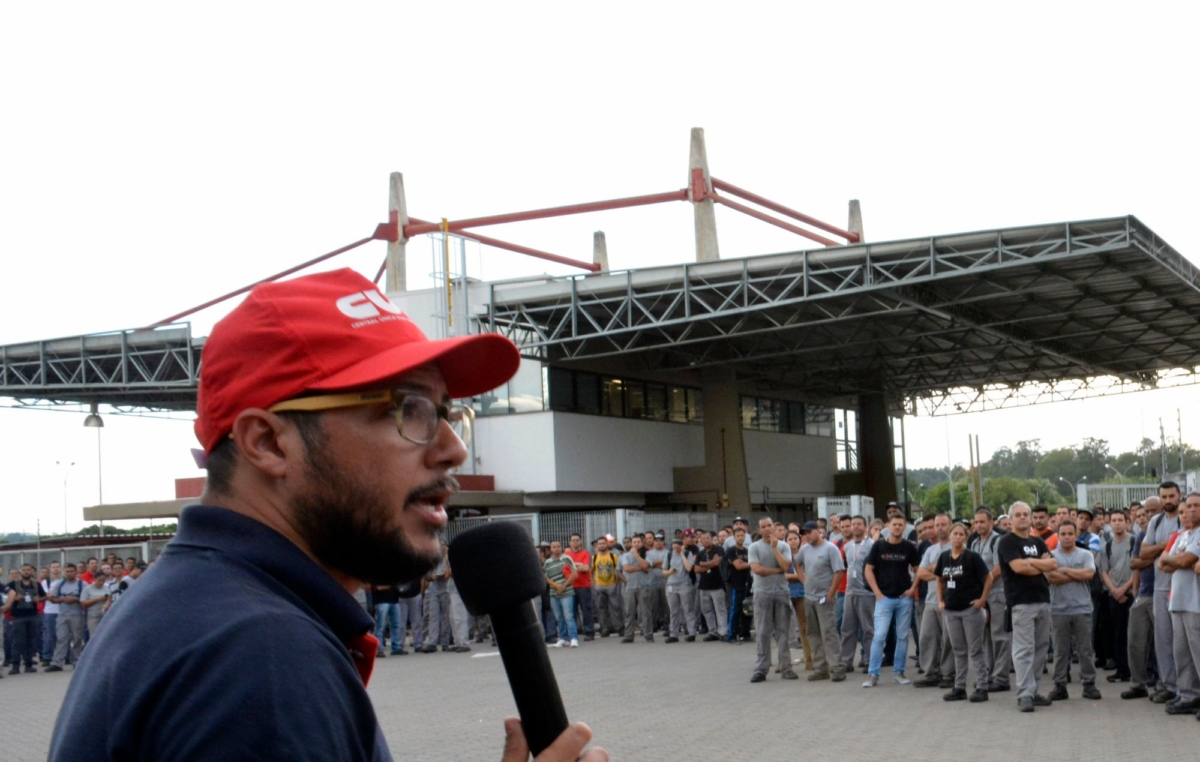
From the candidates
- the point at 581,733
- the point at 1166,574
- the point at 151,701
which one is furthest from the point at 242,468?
the point at 1166,574

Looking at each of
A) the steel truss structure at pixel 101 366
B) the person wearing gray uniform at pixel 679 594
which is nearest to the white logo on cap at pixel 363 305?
the person wearing gray uniform at pixel 679 594

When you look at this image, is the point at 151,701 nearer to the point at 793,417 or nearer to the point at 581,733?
the point at 581,733

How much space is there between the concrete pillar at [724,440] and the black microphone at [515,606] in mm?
39010

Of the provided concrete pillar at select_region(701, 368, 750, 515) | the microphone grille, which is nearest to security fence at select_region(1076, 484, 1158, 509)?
concrete pillar at select_region(701, 368, 750, 515)

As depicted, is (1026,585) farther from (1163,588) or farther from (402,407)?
(402,407)

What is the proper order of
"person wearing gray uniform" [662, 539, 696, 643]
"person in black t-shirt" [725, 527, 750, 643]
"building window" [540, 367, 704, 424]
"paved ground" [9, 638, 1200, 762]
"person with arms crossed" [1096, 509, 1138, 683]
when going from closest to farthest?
"paved ground" [9, 638, 1200, 762] < "person with arms crossed" [1096, 509, 1138, 683] < "person in black t-shirt" [725, 527, 750, 643] < "person wearing gray uniform" [662, 539, 696, 643] < "building window" [540, 367, 704, 424]

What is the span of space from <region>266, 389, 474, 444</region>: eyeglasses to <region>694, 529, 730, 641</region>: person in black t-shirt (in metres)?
21.1

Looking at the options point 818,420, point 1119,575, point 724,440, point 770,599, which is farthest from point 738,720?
point 818,420

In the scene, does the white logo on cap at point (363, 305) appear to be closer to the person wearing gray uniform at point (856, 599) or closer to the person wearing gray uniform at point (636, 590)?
the person wearing gray uniform at point (856, 599)

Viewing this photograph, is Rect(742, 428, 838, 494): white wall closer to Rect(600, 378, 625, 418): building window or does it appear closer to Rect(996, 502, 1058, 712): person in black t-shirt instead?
Rect(600, 378, 625, 418): building window

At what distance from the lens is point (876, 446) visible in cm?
5244

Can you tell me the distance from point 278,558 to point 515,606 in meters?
0.47

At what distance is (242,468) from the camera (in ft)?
4.99

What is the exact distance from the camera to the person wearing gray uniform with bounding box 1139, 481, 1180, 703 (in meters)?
12.3
